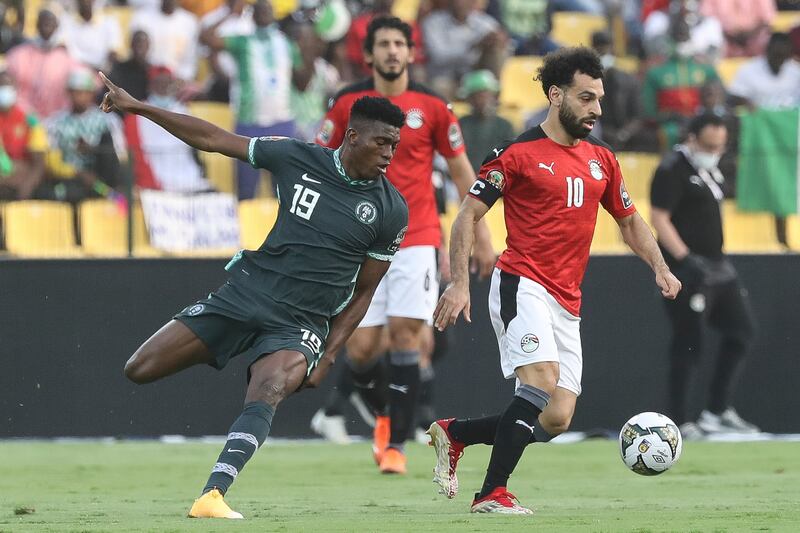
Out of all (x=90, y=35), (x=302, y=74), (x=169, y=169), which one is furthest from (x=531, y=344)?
(x=90, y=35)

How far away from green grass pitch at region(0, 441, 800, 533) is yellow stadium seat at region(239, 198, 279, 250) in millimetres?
1860

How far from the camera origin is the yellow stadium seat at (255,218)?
13.8 m

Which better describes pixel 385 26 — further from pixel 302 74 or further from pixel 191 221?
pixel 302 74

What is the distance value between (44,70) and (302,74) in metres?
2.70

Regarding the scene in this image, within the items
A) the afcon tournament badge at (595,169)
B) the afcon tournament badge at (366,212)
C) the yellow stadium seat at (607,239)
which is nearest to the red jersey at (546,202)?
the afcon tournament badge at (595,169)

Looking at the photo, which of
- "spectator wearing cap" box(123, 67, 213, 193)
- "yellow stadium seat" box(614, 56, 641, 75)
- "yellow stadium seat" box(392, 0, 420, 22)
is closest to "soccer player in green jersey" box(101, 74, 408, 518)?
"spectator wearing cap" box(123, 67, 213, 193)

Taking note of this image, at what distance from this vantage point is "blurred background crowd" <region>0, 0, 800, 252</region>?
13.8 m

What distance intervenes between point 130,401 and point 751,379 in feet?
18.4

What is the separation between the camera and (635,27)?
60.0ft

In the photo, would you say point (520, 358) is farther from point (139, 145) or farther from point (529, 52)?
point (529, 52)

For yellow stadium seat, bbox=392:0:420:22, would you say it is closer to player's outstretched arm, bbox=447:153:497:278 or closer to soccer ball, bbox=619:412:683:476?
player's outstretched arm, bbox=447:153:497:278

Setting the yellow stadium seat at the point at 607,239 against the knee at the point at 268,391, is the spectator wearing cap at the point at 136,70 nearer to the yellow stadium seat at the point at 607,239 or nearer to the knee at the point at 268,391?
the yellow stadium seat at the point at 607,239

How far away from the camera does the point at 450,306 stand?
743cm

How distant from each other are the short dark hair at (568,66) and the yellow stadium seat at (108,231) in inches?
248
